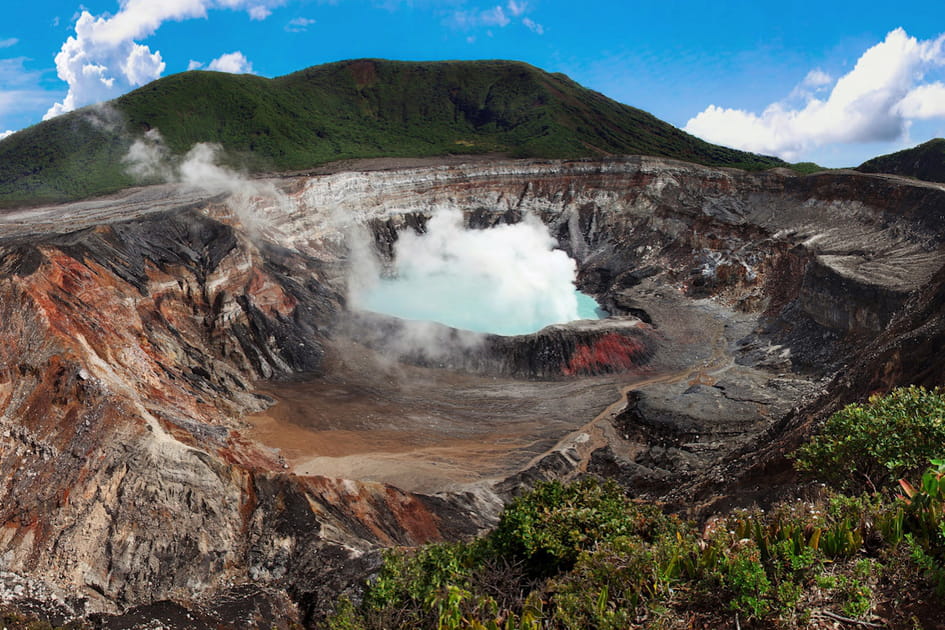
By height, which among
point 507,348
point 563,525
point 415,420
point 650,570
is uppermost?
point 650,570

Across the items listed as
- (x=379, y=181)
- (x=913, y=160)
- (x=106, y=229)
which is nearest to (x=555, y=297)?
(x=379, y=181)

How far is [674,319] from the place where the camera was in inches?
2197

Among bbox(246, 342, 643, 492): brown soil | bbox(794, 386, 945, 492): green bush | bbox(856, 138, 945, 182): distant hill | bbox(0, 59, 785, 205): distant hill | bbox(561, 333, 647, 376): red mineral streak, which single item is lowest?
bbox(246, 342, 643, 492): brown soil

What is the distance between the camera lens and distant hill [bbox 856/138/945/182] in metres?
88.2

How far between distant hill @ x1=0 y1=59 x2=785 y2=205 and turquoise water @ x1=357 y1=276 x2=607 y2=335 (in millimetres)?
39397

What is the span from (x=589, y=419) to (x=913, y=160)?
286 ft

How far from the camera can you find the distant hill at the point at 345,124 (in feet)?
290

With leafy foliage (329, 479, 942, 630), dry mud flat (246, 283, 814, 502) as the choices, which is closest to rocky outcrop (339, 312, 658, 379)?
dry mud flat (246, 283, 814, 502)

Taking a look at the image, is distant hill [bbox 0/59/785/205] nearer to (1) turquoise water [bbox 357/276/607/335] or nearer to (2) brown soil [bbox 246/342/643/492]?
(1) turquoise water [bbox 357/276/607/335]

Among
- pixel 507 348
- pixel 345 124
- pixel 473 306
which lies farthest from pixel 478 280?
pixel 345 124

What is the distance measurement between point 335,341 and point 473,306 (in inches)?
639

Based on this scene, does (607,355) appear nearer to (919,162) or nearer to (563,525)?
(563,525)

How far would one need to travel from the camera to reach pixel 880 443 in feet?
42.6

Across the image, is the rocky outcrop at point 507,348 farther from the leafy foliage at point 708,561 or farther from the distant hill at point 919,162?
the distant hill at point 919,162
